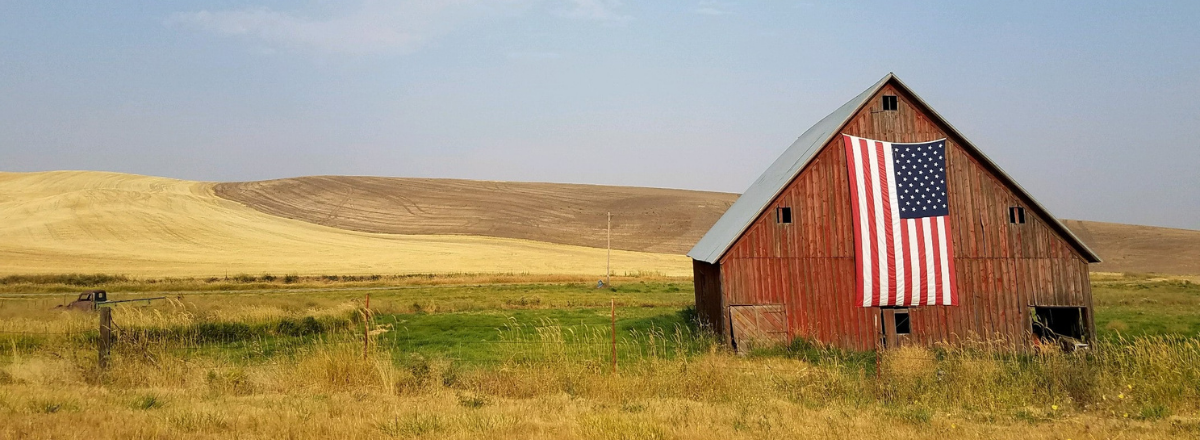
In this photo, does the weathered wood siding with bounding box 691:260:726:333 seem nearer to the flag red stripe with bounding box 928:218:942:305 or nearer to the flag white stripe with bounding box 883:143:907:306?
the flag white stripe with bounding box 883:143:907:306

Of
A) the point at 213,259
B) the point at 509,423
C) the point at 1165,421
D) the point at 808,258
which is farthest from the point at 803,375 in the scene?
the point at 213,259

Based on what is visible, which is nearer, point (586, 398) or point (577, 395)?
point (586, 398)

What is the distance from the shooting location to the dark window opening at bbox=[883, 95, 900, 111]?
24.2m

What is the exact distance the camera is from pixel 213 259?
59062 mm

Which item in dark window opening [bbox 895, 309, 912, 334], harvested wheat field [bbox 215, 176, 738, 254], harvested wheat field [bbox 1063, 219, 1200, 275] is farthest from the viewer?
harvested wheat field [bbox 215, 176, 738, 254]

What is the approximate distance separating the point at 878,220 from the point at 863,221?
0.46 metres

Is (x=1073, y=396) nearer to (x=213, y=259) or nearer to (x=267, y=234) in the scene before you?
(x=213, y=259)

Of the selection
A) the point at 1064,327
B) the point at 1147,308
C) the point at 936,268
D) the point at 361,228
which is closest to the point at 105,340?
the point at 936,268

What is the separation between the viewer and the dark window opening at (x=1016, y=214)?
76.8ft

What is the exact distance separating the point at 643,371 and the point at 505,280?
41643mm

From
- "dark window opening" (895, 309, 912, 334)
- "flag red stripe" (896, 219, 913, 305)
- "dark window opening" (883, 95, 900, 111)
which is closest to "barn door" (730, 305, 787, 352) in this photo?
"flag red stripe" (896, 219, 913, 305)

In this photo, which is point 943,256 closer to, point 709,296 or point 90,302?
point 709,296

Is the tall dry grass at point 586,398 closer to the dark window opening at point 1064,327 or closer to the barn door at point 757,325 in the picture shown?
the barn door at point 757,325

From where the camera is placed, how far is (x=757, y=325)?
22312mm
